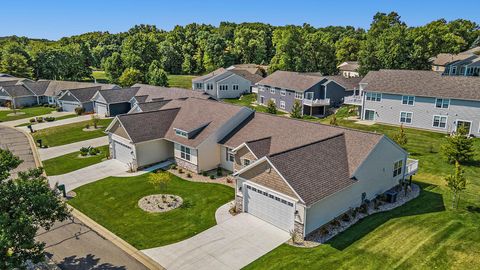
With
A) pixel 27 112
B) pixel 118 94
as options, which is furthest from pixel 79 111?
pixel 27 112

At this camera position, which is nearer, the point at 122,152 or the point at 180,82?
the point at 122,152

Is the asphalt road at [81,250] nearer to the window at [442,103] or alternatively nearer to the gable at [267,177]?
the gable at [267,177]

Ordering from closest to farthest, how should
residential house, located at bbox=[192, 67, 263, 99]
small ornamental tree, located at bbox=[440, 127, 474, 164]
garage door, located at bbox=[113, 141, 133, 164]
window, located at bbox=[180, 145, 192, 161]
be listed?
small ornamental tree, located at bbox=[440, 127, 474, 164] < window, located at bbox=[180, 145, 192, 161] < garage door, located at bbox=[113, 141, 133, 164] < residential house, located at bbox=[192, 67, 263, 99]

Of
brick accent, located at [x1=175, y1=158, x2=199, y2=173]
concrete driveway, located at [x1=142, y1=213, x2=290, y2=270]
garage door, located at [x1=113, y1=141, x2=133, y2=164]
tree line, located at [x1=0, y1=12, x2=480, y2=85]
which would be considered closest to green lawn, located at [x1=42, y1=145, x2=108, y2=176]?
garage door, located at [x1=113, y1=141, x2=133, y2=164]

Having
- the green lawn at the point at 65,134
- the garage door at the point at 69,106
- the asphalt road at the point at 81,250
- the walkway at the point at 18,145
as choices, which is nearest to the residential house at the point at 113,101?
the garage door at the point at 69,106

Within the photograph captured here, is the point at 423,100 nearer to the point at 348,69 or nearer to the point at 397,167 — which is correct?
the point at 397,167

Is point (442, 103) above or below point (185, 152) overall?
above

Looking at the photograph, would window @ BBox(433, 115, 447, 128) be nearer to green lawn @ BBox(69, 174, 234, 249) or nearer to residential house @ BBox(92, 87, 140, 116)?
green lawn @ BBox(69, 174, 234, 249)
